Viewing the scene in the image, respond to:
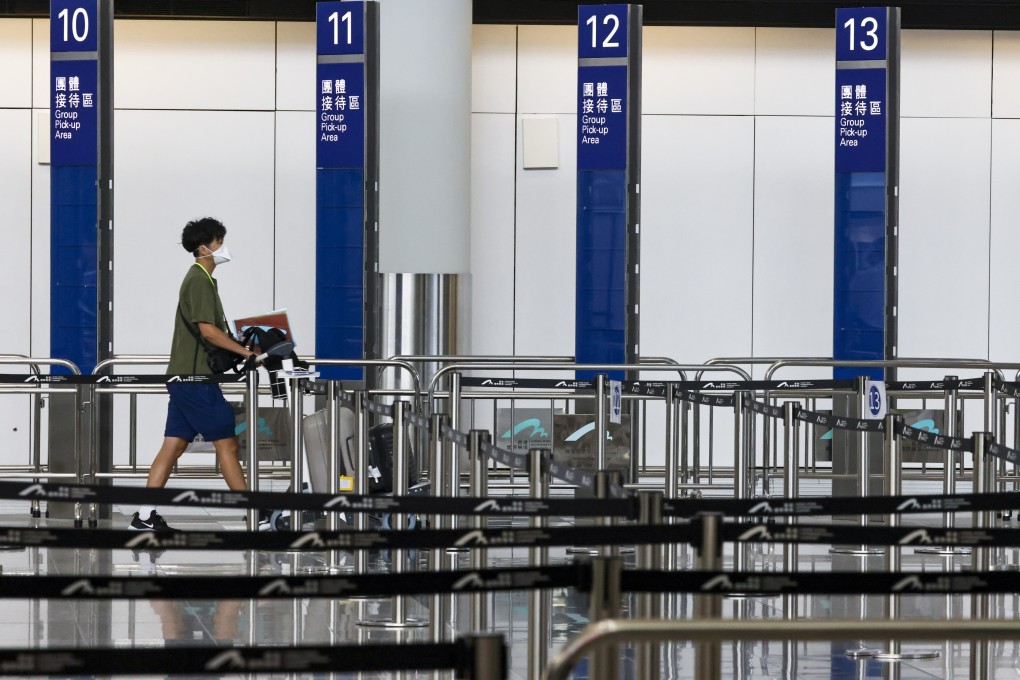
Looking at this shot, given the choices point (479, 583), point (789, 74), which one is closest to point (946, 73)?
point (789, 74)

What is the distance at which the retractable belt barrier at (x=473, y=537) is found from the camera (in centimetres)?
373

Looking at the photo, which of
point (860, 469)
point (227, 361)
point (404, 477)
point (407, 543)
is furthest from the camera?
point (227, 361)

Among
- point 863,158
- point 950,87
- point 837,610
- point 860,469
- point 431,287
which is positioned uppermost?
point 950,87

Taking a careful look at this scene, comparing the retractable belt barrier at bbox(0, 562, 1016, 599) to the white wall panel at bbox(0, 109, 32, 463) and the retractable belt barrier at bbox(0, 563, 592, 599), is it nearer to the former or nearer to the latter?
the retractable belt barrier at bbox(0, 563, 592, 599)

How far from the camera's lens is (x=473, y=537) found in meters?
3.80

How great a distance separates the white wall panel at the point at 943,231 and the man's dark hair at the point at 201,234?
7.98 m

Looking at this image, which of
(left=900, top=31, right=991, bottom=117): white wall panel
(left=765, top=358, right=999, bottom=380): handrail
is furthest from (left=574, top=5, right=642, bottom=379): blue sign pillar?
(left=900, top=31, right=991, bottom=117): white wall panel

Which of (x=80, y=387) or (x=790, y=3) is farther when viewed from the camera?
(x=790, y=3)

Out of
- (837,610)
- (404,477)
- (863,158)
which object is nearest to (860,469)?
(837,610)

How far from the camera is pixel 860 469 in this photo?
803 cm

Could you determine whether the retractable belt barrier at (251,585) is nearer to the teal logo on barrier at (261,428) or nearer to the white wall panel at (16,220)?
the teal logo on barrier at (261,428)

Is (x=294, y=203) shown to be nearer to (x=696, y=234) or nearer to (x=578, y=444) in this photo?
(x=696, y=234)

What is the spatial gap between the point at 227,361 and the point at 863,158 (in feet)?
17.8

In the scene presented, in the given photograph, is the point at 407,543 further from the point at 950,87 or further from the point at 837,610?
the point at 950,87
